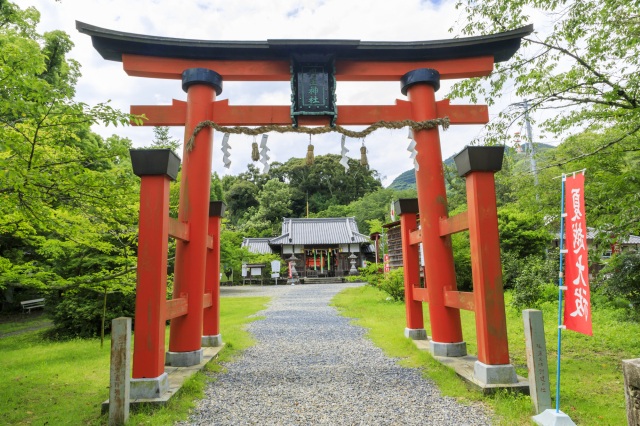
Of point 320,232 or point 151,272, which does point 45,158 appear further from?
point 320,232

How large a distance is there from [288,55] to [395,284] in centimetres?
953

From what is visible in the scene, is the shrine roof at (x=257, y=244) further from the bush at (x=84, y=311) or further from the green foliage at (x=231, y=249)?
the bush at (x=84, y=311)

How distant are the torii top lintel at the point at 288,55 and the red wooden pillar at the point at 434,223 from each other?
14.4 inches

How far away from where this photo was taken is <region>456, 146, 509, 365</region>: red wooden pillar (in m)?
4.36

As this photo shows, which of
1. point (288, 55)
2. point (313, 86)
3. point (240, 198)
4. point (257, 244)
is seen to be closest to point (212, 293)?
point (313, 86)

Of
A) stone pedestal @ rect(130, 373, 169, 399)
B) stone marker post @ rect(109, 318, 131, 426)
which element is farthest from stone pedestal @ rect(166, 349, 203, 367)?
stone marker post @ rect(109, 318, 131, 426)

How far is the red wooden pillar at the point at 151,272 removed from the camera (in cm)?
412

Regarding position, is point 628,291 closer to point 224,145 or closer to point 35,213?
point 224,145

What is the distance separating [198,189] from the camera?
5.57m

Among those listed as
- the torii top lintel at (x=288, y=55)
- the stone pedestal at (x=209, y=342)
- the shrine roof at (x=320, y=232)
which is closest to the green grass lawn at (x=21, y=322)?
the stone pedestal at (x=209, y=342)

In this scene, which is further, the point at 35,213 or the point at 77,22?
the point at 77,22

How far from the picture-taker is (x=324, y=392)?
4.64 meters

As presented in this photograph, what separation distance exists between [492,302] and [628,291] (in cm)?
464

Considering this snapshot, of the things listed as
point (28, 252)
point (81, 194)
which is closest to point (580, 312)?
point (81, 194)
